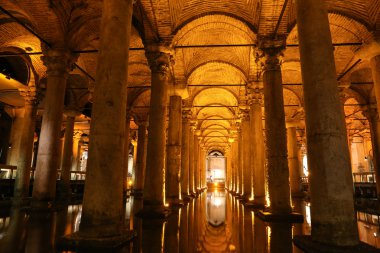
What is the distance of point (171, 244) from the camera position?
15.4 ft

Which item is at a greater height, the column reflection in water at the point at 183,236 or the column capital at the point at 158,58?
the column capital at the point at 158,58

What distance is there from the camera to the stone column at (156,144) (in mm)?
8398

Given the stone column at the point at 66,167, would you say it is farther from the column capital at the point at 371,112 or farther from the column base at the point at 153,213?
the column capital at the point at 371,112

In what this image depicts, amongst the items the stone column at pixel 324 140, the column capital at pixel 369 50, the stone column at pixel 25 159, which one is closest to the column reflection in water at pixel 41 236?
the stone column at pixel 324 140

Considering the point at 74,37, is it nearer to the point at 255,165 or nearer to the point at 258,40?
the point at 258,40

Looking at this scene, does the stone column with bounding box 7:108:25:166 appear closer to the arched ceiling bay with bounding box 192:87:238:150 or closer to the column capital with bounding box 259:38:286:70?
the arched ceiling bay with bounding box 192:87:238:150

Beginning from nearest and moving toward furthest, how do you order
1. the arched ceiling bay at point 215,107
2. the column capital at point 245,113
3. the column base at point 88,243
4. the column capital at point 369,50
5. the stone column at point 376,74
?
the column base at point 88,243
the stone column at point 376,74
the column capital at point 369,50
the column capital at point 245,113
the arched ceiling bay at point 215,107

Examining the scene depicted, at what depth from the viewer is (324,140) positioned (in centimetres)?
430

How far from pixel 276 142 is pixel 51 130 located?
7.81 meters

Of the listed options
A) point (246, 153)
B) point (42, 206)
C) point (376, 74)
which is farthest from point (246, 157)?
point (42, 206)

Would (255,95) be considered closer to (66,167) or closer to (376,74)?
(376,74)

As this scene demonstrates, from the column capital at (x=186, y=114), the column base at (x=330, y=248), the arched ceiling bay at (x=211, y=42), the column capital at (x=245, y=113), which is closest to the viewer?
the column base at (x=330, y=248)

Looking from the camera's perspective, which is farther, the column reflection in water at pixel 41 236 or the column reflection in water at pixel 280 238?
the column reflection in water at pixel 280 238

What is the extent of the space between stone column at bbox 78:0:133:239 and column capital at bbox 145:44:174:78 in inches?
163
